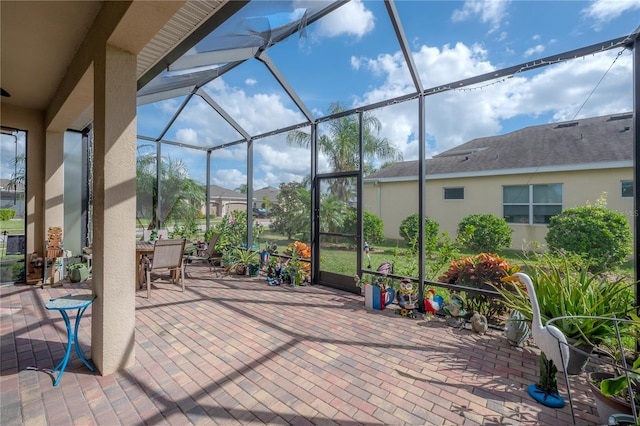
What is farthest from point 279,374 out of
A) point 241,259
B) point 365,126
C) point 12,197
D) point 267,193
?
point 12,197

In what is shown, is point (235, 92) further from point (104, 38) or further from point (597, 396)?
point (597, 396)

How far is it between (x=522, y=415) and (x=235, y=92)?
19.8 ft

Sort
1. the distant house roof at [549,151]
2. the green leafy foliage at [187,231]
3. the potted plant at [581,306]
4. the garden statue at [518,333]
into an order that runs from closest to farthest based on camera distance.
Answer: the potted plant at [581,306]
the garden statue at [518,333]
the distant house roof at [549,151]
the green leafy foliage at [187,231]

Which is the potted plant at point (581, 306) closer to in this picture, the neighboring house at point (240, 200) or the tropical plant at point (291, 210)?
the tropical plant at point (291, 210)

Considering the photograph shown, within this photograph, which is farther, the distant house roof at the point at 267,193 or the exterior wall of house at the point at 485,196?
the distant house roof at the point at 267,193

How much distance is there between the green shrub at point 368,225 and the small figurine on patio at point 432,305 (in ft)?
5.18

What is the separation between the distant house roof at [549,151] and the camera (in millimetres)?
6453

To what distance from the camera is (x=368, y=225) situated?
19.4ft

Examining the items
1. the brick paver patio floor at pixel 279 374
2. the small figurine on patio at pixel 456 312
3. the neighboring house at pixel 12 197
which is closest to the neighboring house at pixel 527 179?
the small figurine on patio at pixel 456 312

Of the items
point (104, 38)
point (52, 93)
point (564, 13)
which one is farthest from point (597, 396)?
point (52, 93)

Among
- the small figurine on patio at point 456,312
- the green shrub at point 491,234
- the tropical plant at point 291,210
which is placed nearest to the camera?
the small figurine on patio at point 456,312

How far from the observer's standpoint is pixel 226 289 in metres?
5.25

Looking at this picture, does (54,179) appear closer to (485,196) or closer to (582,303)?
(582,303)

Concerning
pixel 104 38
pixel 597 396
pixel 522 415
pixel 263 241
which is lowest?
pixel 522 415
